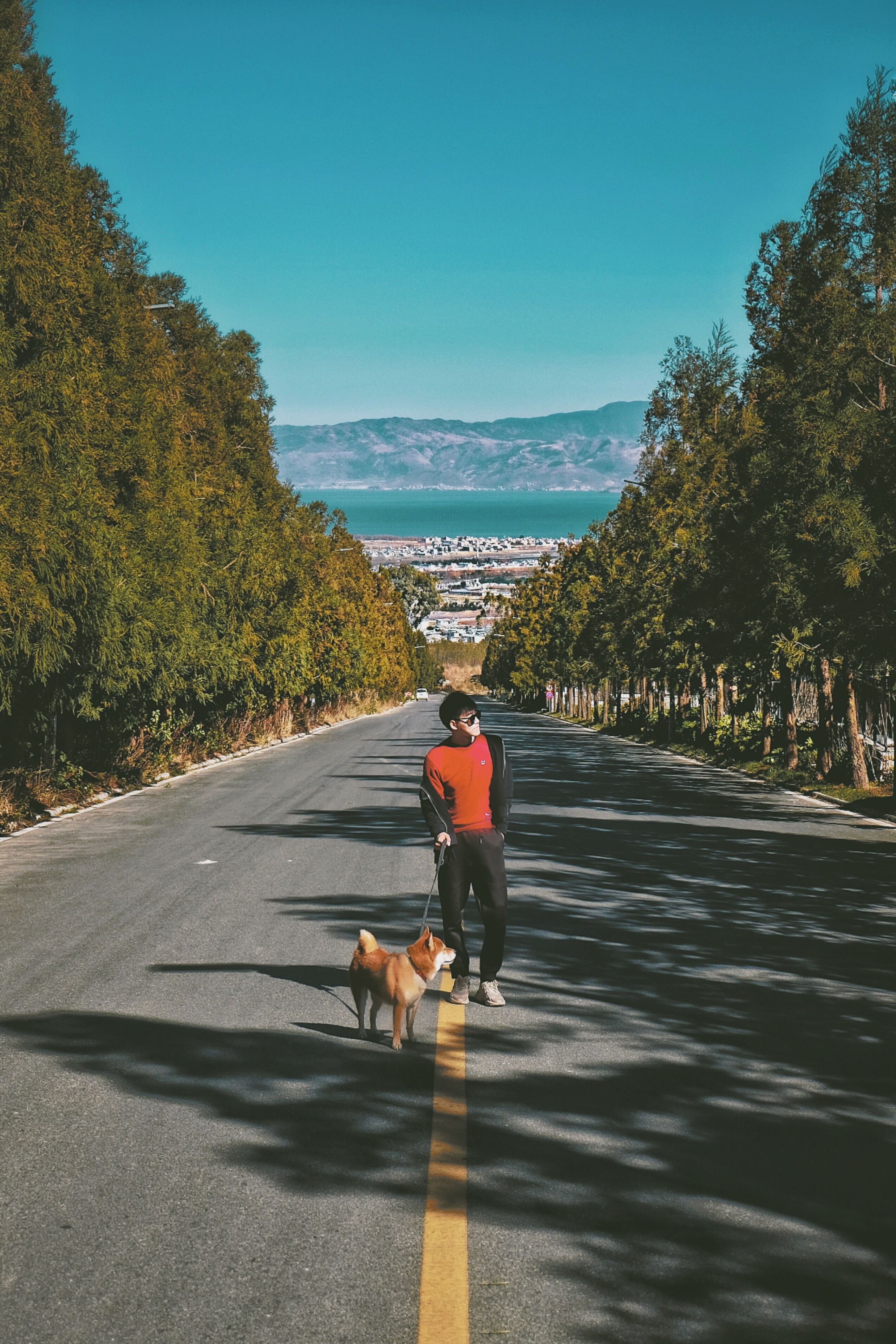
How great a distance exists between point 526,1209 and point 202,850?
10.4 meters

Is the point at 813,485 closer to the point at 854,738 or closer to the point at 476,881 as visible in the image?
the point at 854,738

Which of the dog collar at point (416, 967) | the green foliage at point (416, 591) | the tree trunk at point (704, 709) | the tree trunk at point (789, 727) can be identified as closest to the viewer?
the dog collar at point (416, 967)

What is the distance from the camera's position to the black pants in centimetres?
722

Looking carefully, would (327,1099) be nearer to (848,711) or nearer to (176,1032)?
(176,1032)

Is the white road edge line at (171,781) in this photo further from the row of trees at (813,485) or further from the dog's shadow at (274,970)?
the row of trees at (813,485)

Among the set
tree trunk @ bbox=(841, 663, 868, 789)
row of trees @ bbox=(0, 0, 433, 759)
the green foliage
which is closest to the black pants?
row of trees @ bbox=(0, 0, 433, 759)

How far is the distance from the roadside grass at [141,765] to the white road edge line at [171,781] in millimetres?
85

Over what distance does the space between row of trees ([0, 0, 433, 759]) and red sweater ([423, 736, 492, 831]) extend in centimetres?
874

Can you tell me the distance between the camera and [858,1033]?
683 cm

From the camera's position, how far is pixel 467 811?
725cm

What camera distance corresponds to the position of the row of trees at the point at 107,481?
15.9m

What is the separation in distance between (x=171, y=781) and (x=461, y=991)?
19.0 m

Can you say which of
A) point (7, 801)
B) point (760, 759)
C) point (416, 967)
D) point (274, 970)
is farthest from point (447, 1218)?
point (760, 759)

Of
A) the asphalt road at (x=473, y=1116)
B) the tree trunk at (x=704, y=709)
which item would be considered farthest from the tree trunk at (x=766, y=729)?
the asphalt road at (x=473, y=1116)
